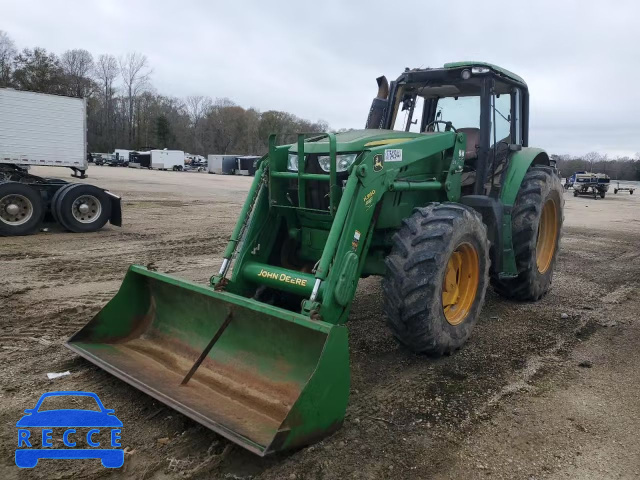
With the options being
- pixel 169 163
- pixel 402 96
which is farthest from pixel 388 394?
pixel 169 163

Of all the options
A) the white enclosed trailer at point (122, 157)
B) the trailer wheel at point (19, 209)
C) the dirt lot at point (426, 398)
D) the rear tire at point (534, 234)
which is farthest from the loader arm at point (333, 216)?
the white enclosed trailer at point (122, 157)

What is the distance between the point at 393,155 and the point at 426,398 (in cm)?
192

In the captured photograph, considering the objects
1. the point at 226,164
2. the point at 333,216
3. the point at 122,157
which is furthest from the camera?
the point at 122,157

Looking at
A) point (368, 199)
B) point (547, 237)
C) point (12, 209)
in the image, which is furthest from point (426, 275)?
point (12, 209)

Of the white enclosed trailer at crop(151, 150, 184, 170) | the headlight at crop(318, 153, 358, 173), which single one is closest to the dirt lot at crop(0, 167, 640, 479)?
the headlight at crop(318, 153, 358, 173)

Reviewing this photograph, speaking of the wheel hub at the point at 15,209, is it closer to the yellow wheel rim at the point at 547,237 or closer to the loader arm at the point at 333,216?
the loader arm at the point at 333,216

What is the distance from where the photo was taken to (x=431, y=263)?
154 inches

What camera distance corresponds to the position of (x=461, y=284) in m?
4.73

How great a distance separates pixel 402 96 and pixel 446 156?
132 cm

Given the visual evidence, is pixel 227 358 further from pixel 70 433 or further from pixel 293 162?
pixel 293 162

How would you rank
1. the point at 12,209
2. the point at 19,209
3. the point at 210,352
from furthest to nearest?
the point at 19,209 → the point at 12,209 → the point at 210,352

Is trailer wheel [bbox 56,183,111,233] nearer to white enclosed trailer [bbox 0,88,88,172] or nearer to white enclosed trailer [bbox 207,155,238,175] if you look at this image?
white enclosed trailer [bbox 0,88,88,172]

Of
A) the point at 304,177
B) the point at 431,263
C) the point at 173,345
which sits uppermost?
the point at 304,177

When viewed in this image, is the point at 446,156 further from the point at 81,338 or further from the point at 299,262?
the point at 81,338
